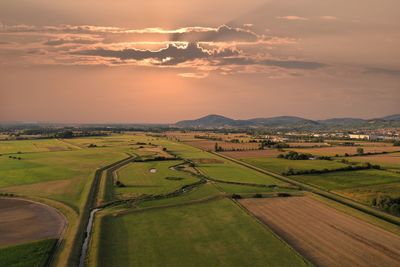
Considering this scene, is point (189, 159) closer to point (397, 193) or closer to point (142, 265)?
point (397, 193)

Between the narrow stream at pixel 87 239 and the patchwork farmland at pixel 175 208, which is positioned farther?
the patchwork farmland at pixel 175 208

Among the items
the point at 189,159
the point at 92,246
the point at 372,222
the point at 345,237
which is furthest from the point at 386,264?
the point at 189,159

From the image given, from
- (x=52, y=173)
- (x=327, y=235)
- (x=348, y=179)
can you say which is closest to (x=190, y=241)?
(x=327, y=235)

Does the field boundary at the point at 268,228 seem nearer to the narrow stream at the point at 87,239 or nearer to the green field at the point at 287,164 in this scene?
the narrow stream at the point at 87,239

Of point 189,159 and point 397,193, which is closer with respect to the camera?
point 397,193

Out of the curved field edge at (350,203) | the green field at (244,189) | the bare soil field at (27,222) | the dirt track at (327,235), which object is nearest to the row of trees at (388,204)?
the curved field edge at (350,203)
